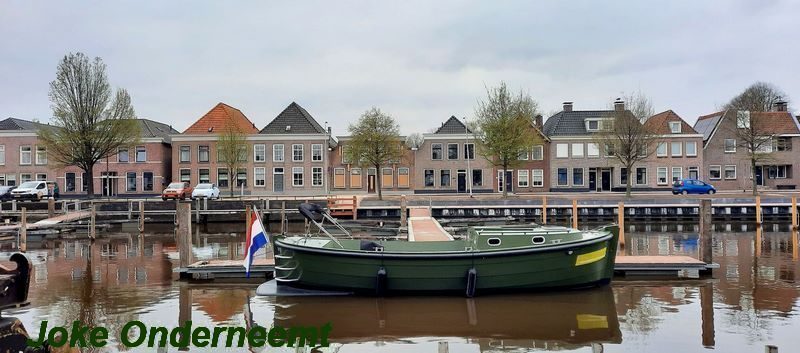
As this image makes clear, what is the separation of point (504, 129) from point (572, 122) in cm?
1386

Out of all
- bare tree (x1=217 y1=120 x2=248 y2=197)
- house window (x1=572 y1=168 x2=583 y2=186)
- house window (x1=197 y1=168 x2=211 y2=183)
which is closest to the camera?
bare tree (x1=217 y1=120 x2=248 y2=197)

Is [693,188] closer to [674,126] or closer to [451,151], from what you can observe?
[674,126]

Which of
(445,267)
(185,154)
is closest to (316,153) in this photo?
(185,154)

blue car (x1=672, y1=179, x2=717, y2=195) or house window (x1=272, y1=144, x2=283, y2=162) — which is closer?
blue car (x1=672, y1=179, x2=717, y2=195)

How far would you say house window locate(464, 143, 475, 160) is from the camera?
47.3 meters

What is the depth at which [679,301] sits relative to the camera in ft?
39.2

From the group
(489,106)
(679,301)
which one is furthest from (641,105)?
(679,301)

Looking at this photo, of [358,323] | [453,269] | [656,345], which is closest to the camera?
[656,345]

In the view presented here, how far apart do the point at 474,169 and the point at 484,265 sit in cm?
3627

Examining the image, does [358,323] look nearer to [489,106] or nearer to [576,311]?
[576,311]

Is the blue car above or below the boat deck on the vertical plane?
above

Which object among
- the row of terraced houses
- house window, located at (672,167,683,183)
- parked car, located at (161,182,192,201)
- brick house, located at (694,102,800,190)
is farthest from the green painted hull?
brick house, located at (694,102,800,190)

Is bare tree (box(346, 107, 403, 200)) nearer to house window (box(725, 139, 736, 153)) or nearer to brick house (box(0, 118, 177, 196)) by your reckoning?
brick house (box(0, 118, 177, 196))

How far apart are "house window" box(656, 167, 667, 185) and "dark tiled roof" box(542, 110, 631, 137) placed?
20.9 feet
